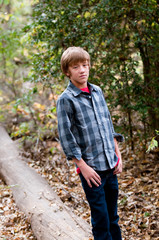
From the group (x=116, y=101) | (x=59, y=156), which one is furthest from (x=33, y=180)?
(x=116, y=101)

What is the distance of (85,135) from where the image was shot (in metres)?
1.95

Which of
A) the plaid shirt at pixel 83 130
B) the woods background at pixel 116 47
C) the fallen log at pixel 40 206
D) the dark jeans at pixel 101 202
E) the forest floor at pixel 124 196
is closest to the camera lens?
the plaid shirt at pixel 83 130

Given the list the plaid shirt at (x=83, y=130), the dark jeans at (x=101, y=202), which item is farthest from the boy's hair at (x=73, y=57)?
the dark jeans at (x=101, y=202)

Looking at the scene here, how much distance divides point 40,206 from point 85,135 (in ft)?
5.46

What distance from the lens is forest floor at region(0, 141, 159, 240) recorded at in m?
2.96

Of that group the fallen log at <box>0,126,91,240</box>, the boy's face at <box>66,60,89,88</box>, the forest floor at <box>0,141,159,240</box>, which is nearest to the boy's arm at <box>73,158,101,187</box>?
the boy's face at <box>66,60,89,88</box>

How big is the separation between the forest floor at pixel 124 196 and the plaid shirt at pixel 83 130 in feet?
4.23

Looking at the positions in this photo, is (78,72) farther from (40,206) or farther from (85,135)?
(40,206)

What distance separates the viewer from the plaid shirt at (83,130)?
1.86 metres

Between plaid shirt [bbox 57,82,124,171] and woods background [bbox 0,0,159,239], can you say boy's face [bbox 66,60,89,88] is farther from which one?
woods background [bbox 0,0,159,239]

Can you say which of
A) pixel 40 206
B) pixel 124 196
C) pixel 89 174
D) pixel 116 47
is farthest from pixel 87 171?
pixel 116 47

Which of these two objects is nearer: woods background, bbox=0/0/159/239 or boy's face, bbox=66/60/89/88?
boy's face, bbox=66/60/89/88

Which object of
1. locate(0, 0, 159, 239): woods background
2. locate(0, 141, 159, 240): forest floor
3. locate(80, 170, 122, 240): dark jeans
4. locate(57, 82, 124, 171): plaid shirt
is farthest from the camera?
locate(0, 0, 159, 239): woods background

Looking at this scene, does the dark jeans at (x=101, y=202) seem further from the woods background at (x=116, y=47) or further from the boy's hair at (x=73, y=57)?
the woods background at (x=116, y=47)
